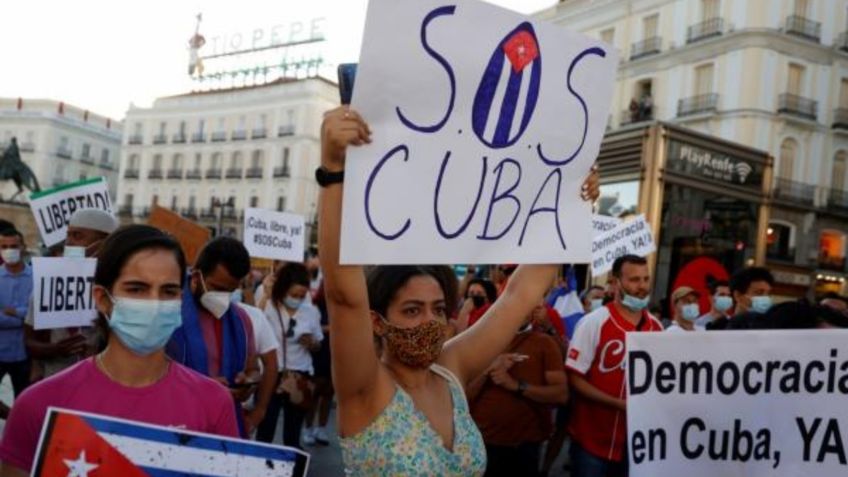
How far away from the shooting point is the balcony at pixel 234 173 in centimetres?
6084

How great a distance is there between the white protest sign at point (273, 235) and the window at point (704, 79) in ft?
80.6

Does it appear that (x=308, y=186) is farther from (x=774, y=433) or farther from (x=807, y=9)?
(x=774, y=433)

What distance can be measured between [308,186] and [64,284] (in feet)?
172

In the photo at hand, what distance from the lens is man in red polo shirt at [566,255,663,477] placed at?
166 inches

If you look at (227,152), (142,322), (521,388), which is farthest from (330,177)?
(227,152)

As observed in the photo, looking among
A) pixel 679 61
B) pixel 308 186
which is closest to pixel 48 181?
pixel 308 186

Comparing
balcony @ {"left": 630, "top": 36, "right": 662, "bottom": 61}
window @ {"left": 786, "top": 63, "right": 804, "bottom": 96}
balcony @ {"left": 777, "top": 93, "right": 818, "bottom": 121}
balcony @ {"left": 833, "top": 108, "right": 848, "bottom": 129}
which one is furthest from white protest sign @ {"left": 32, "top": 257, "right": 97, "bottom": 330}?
balcony @ {"left": 833, "top": 108, "right": 848, "bottom": 129}

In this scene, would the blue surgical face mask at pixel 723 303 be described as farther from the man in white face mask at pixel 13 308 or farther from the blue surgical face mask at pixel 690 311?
the man in white face mask at pixel 13 308

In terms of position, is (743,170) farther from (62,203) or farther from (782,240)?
(782,240)

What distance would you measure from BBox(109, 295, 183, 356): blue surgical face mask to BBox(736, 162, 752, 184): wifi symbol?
1604 cm

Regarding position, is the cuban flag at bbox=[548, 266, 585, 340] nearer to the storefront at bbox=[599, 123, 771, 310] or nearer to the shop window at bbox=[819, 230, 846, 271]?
the storefront at bbox=[599, 123, 771, 310]

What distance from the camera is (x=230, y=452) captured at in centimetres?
173

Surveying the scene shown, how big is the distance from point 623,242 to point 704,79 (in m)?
24.9

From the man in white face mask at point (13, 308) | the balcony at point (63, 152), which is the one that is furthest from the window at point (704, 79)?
the balcony at point (63, 152)
